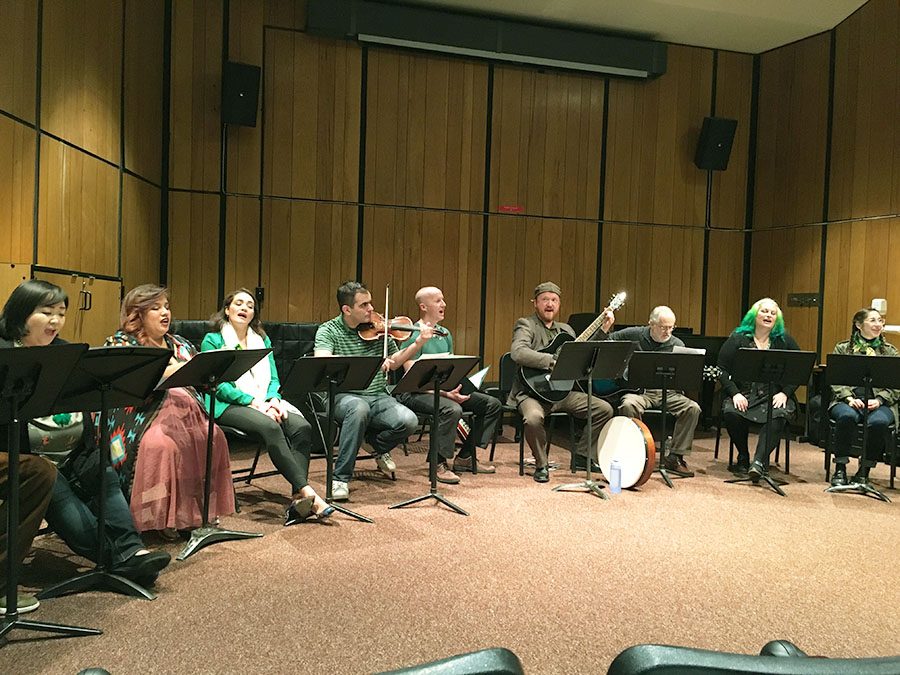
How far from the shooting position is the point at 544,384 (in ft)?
17.5

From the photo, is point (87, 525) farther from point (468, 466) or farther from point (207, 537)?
point (468, 466)

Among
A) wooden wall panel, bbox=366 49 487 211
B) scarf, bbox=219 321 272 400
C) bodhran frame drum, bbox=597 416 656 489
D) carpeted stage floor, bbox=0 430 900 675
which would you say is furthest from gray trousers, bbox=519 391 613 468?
wooden wall panel, bbox=366 49 487 211

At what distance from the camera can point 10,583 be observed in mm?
2543

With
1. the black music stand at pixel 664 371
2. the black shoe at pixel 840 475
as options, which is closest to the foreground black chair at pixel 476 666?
the black music stand at pixel 664 371

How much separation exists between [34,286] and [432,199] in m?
4.80

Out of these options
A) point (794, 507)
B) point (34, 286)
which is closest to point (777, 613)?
point (794, 507)

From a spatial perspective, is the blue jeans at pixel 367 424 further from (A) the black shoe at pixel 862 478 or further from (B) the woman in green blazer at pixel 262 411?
(A) the black shoe at pixel 862 478

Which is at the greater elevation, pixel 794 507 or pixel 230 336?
pixel 230 336

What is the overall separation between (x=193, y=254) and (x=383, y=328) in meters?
2.65

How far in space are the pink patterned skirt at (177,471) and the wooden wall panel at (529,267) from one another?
13.5ft

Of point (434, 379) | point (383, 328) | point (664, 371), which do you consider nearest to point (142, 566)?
point (434, 379)

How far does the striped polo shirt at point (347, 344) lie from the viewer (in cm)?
476

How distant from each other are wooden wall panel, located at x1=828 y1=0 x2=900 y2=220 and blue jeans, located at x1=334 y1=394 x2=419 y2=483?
16.4 feet

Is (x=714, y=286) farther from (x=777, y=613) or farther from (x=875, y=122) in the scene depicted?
(x=777, y=613)
